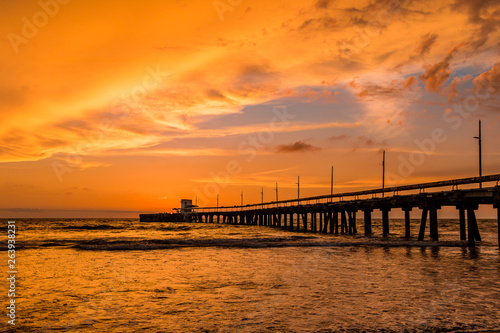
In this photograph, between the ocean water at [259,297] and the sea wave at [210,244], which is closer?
the ocean water at [259,297]

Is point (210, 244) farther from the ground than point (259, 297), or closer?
closer

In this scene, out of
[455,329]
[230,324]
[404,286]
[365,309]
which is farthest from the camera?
[404,286]

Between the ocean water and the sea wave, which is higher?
the ocean water

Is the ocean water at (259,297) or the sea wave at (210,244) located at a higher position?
the ocean water at (259,297)

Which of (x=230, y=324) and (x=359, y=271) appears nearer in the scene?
(x=230, y=324)

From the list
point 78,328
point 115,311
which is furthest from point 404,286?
point 78,328

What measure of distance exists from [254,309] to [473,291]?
6264 mm

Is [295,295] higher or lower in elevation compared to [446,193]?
lower

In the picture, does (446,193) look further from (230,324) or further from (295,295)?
(230,324)

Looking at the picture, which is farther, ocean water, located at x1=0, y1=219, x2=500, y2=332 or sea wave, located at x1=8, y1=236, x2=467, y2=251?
sea wave, located at x1=8, y1=236, x2=467, y2=251

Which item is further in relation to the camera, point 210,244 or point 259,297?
point 210,244

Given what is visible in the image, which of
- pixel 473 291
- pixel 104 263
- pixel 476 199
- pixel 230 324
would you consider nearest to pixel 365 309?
pixel 230 324

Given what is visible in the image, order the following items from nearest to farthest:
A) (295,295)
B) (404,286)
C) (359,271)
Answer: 1. (295,295)
2. (404,286)
3. (359,271)

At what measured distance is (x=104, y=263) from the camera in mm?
18312
